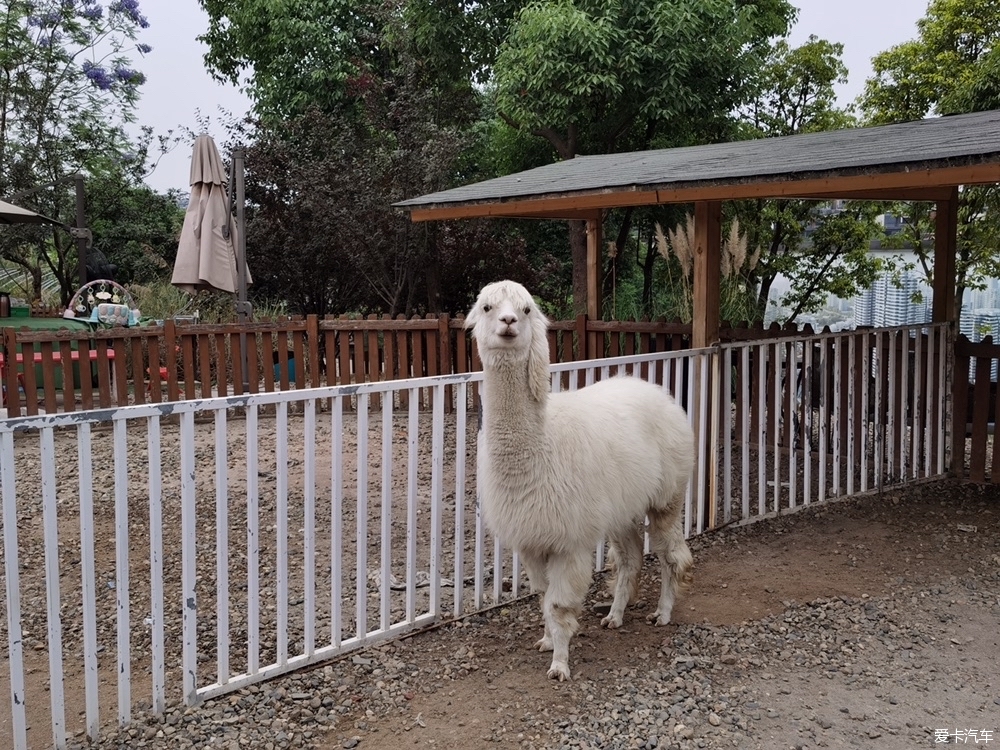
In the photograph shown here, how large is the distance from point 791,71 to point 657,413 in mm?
12232

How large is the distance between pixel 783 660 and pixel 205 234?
29.2 feet

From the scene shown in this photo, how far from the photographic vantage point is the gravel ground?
11.2 ft

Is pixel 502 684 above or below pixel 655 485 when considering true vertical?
below

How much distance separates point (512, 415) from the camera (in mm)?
3859

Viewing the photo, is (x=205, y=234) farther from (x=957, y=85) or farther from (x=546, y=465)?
(x=957, y=85)

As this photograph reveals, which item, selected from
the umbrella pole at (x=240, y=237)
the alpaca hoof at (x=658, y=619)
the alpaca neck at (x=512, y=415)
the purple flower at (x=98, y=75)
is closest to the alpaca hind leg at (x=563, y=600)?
the alpaca neck at (x=512, y=415)

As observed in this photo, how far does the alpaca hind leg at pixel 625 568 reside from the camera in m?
4.62

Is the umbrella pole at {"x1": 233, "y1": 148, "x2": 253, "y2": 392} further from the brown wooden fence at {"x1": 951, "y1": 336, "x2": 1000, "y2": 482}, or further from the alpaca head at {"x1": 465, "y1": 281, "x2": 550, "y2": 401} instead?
the brown wooden fence at {"x1": 951, "y1": 336, "x2": 1000, "y2": 482}

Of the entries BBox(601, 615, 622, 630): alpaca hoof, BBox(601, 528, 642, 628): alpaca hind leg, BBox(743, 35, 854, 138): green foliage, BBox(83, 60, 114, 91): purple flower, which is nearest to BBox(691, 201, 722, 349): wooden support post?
BBox(601, 528, 642, 628): alpaca hind leg

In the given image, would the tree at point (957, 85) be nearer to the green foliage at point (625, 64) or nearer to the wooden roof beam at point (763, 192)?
the green foliage at point (625, 64)

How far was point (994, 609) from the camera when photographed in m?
4.80

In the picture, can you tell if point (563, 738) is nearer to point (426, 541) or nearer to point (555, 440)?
point (555, 440)

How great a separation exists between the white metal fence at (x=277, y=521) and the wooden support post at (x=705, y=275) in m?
0.29

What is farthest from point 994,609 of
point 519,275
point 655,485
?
point 519,275
